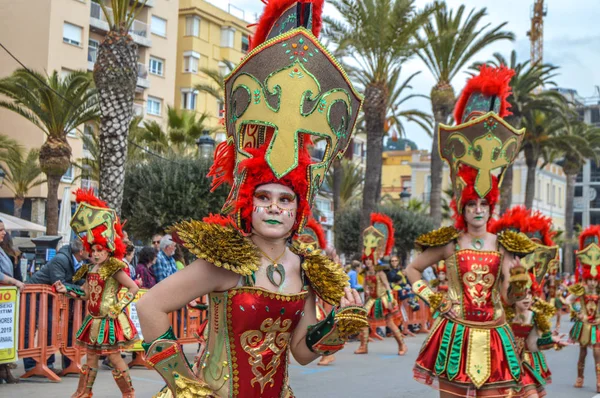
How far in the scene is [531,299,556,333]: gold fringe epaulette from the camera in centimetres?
790

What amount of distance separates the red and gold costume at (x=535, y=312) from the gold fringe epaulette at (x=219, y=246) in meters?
3.81

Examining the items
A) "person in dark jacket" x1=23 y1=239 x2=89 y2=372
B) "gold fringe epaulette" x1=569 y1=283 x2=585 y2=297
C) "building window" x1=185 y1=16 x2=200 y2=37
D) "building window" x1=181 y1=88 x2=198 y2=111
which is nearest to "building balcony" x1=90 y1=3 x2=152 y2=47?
"building window" x1=181 y1=88 x2=198 y2=111

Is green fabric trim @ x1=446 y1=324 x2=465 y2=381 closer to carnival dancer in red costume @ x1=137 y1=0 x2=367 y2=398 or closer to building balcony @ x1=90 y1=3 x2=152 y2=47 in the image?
carnival dancer in red costume @ x1=137 y1=0 x2=367 y2=398

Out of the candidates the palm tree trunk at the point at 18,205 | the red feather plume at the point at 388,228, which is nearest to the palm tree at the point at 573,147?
the red feather plume at the point at 388,228

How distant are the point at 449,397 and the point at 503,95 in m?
2.95

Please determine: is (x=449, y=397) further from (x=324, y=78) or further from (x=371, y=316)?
(x=371, y=316)

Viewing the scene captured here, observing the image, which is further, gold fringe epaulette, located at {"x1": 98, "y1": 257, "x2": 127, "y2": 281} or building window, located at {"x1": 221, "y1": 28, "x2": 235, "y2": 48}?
building window, located at {"x1": 221, "y1": 28, "x2": 235, "y2": 48}

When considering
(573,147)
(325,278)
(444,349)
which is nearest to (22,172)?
(573,147)

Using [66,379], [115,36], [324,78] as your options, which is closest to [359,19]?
[115,36]

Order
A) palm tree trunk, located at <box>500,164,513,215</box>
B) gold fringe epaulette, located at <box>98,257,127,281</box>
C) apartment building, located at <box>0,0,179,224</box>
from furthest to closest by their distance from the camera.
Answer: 1. apartment building, located at <box>0,0,179,224</box>
2. palm tree trunk, located at <box>500,164,513,215</box>
3. gold fringe epaulette, located at <box>98,257,127,281</box>

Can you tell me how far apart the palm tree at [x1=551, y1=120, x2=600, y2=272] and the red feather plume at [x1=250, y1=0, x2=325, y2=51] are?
28581 millimetres

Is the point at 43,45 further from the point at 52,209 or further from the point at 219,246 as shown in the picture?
the point at 219,246

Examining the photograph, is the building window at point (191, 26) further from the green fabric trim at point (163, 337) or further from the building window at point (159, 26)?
the green fabric trim at point (163, 337)

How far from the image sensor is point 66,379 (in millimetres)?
10531
